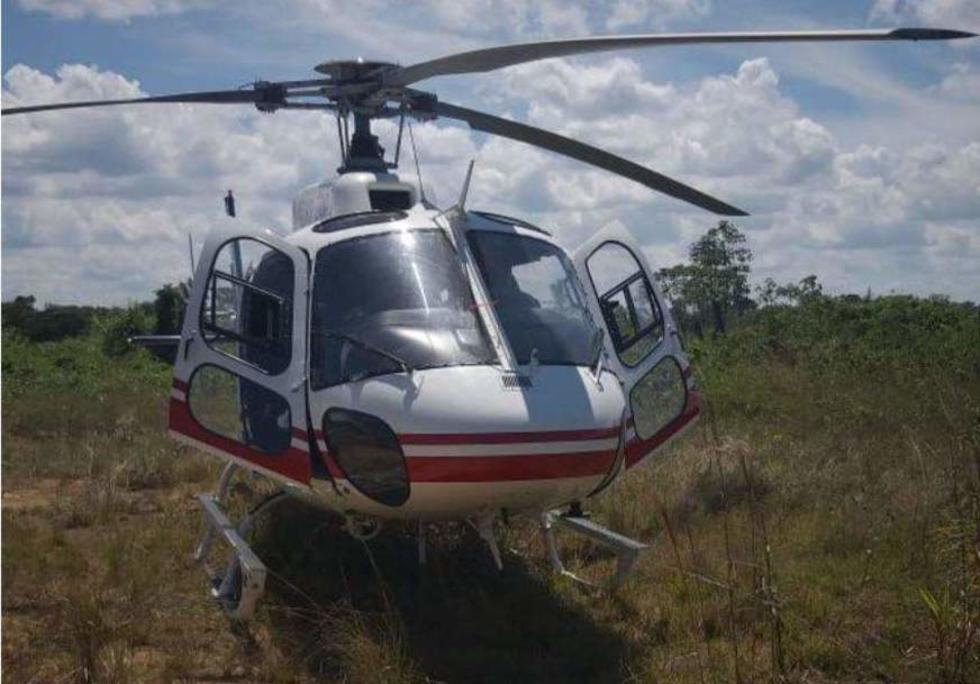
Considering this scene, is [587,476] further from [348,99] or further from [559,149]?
[348,99]

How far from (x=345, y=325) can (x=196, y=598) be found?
229 centimetres

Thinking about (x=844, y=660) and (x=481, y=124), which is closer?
(x=844, y=660)

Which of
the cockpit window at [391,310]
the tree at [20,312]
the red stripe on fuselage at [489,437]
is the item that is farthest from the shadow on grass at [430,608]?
the tree at [20,312]

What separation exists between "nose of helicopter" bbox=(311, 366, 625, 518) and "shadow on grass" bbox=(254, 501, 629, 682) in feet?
1.95

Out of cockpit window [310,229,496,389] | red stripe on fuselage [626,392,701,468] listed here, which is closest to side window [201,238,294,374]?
cockpit window [310,229,496,389]

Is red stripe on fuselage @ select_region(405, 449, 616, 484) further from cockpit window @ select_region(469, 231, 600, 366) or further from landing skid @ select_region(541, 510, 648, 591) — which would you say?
landing skid @ select_region(541, 510, 648, 591)

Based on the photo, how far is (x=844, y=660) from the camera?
6.72 m

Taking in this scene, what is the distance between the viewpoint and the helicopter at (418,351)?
684 cm

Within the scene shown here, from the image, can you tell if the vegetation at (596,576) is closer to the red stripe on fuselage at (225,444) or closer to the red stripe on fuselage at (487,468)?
the red stripe on fuselage at (487,468)

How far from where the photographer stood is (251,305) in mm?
8414

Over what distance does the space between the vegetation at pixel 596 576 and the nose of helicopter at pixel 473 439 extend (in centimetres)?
71

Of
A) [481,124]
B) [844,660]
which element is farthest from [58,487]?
[844,660]

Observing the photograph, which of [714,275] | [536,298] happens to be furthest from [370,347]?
[714,275]

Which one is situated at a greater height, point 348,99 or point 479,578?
point 348,99
